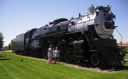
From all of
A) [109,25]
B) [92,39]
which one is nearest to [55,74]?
[92,39]

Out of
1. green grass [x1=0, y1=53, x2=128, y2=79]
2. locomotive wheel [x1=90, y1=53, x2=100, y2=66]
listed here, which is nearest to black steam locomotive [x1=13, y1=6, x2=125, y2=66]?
locomotive wheel [x1=90, y1=53, x2=100, y2=66]

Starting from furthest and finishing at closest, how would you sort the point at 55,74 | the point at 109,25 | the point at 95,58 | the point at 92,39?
1. the point at 109,25
2. the point at 92,39
3. the point at 95,58
4. the point at 55,74

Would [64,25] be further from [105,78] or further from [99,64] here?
[105,78]

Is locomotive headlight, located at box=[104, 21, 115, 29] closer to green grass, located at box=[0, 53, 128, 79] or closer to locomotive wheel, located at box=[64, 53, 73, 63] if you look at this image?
green grass, located at box=[0, 53, 128, 79]

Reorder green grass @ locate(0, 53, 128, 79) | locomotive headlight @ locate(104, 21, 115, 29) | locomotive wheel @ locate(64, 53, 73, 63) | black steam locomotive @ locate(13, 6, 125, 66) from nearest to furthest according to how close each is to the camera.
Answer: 1. green grass @ locate(0, 53, 128, 79)
2. black steam locomotive @ locate(13, 6, 125, 66)
3. locomotive headlight @ locate(104, 21, 115, 29)
4. locomotive wheel @ locate(64, 53, 73, 63)

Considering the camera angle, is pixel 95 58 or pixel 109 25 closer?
pixel 95 58

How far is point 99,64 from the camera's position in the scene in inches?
696

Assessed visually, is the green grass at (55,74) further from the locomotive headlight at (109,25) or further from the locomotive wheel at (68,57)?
the locomotive wheel at (68,57)

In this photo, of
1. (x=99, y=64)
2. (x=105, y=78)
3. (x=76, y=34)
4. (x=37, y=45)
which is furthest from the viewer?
(x=37, y=45)

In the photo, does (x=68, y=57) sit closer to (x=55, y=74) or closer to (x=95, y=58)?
(x=95, y=58)

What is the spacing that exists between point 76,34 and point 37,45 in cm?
1092

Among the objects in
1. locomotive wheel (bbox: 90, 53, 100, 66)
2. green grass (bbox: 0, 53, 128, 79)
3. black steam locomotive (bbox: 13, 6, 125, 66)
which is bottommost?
green grass (bbox: 0, 53, 128, 79)

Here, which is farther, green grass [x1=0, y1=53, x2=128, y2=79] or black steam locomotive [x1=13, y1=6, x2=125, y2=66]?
black steam locomotive [x1=13, y1=6, x2=125, y2=66]

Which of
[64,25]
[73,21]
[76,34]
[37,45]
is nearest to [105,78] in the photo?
[76,34]
